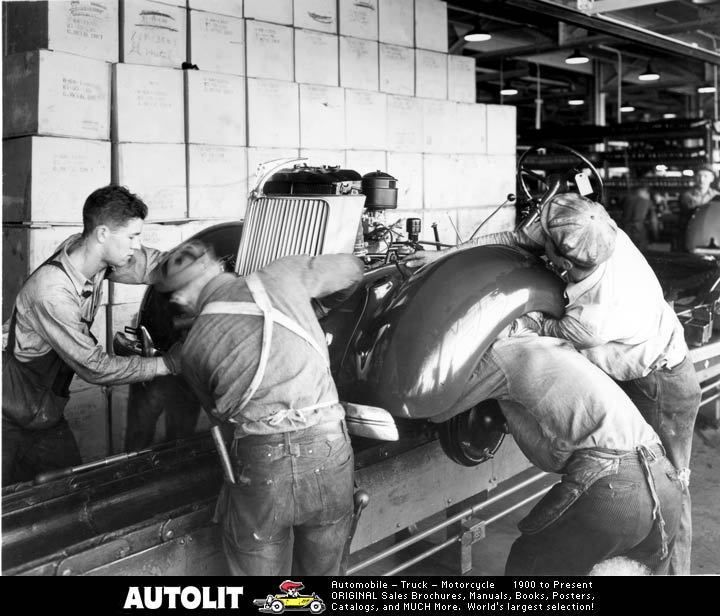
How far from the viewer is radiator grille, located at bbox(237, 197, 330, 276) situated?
7.66 feet


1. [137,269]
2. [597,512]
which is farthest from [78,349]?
[597,512]

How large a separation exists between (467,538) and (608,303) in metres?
1.18

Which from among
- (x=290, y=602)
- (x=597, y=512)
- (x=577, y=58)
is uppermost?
(x=577, y=58)

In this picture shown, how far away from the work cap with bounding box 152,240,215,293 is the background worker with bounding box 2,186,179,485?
0.13m

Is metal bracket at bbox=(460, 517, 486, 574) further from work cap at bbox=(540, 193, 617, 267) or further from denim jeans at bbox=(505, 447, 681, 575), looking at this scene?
work cap at bbox=(540, 193, 617, 267)

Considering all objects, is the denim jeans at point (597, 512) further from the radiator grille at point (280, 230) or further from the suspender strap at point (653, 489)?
the radiator grille at point (280, 230)

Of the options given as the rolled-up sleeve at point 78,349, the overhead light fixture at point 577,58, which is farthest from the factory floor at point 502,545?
the overhead light fixture at point 577,58

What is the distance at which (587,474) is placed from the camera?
202 centimetres

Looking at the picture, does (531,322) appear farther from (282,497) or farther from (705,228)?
(705,228)

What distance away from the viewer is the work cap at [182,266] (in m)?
2.56

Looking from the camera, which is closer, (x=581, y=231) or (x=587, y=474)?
(x=587, y=474)

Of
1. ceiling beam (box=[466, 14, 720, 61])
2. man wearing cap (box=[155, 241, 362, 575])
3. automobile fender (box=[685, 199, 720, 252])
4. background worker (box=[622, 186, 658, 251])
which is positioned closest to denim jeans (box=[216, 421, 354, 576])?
man wearing cap (box=[155, 241, 362, 575])

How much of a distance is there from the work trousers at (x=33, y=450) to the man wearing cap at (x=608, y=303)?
1.51 m

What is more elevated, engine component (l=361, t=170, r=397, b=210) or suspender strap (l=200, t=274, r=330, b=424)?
engine component (l=361, t=170, r=397, b=210)
